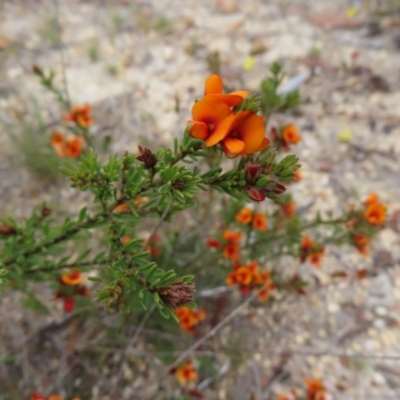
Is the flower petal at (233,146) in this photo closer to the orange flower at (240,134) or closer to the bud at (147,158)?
the orange flower at (240,134)

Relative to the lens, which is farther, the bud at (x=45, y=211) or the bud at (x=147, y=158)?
the bud at (x=45, y=211)

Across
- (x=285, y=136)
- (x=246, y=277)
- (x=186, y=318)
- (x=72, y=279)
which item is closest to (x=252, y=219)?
(x=246, y=277)

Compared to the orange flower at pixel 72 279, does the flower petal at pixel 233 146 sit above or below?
above

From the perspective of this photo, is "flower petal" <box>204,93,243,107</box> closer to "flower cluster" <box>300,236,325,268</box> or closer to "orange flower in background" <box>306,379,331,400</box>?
"flower cluster" <box>300,236,325,268</box>

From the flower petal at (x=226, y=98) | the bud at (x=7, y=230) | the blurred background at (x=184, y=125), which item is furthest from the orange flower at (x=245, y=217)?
the flower petal at (x=226, y=98)

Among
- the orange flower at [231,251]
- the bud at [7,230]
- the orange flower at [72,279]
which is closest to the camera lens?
the bud at [7,230]

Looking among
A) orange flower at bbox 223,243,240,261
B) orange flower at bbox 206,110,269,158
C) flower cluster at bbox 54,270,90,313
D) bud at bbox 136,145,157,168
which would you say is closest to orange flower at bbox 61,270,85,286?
flower cluster at bbox 54,270,90,313
